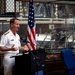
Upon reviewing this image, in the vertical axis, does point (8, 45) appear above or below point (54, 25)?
below

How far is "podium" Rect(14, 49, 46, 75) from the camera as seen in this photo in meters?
4.61

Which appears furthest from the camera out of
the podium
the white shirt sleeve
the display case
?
the display case

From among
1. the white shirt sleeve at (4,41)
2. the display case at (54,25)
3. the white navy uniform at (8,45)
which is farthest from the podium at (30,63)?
the display case at (54,25)

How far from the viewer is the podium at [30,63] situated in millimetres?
4614

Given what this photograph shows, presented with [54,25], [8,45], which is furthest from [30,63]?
[54,25]

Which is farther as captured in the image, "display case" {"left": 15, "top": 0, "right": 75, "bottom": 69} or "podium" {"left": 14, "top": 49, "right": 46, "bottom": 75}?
"display case" {"left": 15, "top": 0, "right": 75, "bottom": 69}

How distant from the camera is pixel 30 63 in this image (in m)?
4.63

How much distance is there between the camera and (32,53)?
4578 millimetres

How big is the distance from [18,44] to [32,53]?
449 mm

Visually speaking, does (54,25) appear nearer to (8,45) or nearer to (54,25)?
(54,25)

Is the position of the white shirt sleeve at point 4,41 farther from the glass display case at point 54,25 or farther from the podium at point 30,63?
the glass display case at point 54,25

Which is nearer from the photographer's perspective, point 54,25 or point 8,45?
point 8,45

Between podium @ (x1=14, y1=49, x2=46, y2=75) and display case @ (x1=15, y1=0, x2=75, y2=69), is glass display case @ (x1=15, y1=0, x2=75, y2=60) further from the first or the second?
podium @ (x1=14, y1=49, x2=46, y2=75)

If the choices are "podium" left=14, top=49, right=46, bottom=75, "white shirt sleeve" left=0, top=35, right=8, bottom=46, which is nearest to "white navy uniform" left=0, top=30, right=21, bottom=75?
"white shirt sleeve" left=0, top=35, right=8, bottom=46
